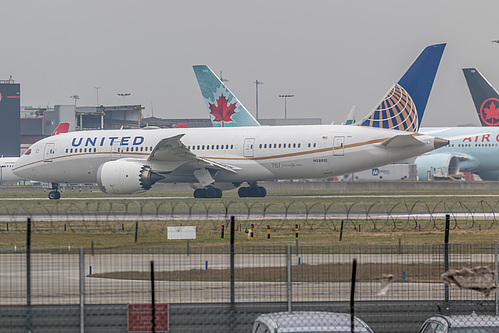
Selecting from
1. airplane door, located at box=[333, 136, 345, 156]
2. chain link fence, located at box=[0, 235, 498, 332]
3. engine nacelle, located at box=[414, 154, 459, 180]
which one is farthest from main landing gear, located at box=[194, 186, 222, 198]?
engine nacelle, located at box=[414, 154, 459, 180]

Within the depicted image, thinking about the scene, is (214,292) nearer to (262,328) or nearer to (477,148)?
(262,328)

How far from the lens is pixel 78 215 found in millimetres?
41375

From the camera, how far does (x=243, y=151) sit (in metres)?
52.5

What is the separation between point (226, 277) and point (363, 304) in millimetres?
4637

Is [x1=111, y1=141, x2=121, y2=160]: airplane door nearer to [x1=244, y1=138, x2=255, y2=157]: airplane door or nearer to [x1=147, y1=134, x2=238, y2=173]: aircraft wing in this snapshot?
[x1=147, y1=134, x2=238, y2=173]: aircraft wing

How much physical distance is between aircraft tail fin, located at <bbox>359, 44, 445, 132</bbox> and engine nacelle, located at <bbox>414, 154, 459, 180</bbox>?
1236 inches

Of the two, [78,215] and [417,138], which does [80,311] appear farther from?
[417,138]

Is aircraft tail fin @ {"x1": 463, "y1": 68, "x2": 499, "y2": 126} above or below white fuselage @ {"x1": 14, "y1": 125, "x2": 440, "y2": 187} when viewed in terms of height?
above

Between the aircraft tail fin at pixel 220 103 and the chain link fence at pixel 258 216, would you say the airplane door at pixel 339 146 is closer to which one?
the chain link fence at pixel 258 216

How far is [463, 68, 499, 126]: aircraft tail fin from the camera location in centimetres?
8712

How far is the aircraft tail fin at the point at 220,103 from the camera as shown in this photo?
69.0 meters

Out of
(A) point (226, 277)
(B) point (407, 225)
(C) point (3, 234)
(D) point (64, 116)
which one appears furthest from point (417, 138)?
(D) point (64, 116)

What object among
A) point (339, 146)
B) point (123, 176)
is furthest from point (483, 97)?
point (123, 176)

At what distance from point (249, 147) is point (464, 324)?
4155cm
